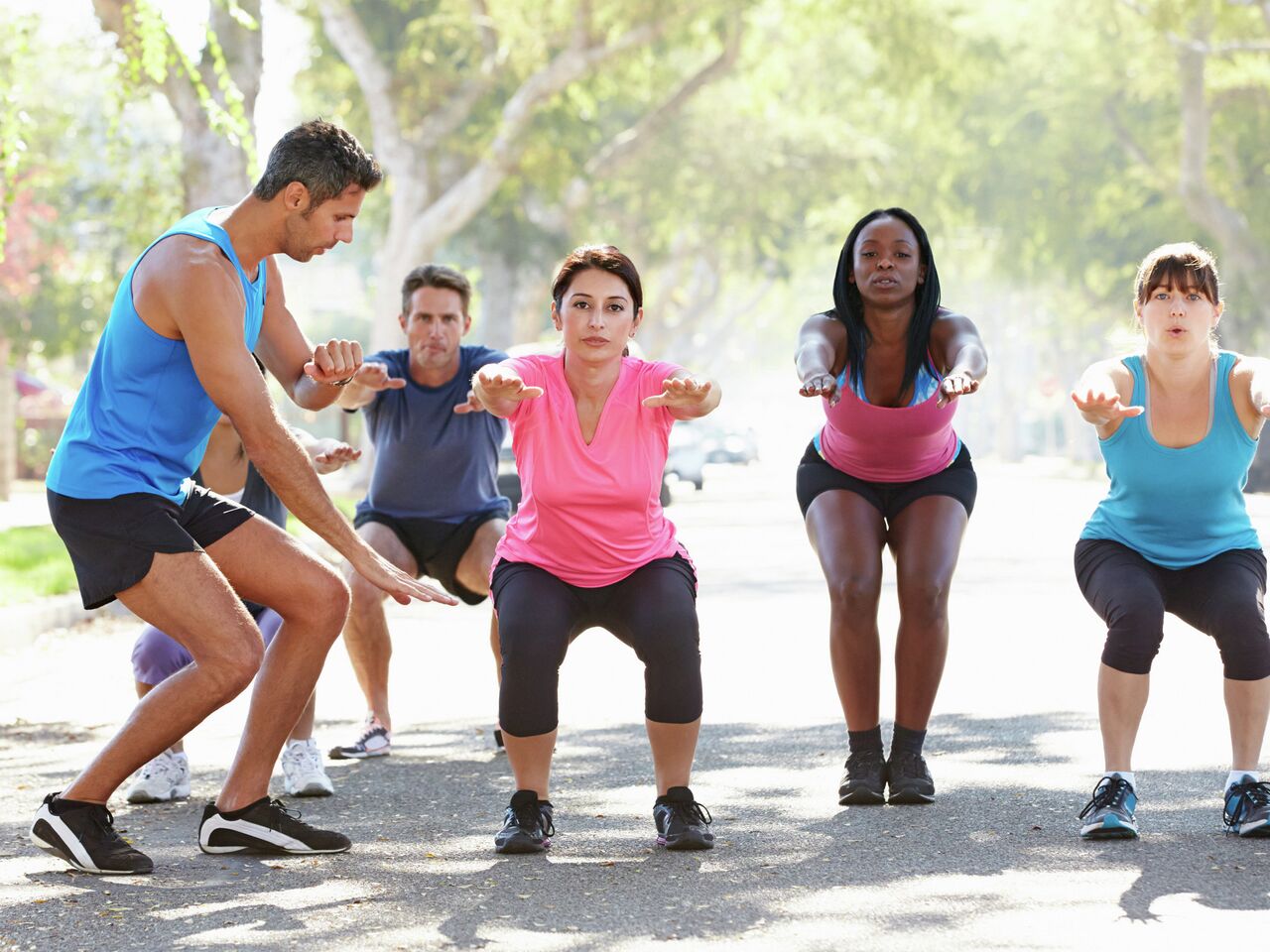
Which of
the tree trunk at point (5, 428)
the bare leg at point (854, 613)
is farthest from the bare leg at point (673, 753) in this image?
the tree trunk at point (5, 428)

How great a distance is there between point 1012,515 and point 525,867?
822 inches

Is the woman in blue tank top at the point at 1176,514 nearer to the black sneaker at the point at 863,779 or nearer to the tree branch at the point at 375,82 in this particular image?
the black sneaker at the point at 863,779

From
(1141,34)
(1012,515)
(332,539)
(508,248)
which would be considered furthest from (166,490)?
(1141,34)

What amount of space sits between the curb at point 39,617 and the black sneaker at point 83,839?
6109 mm

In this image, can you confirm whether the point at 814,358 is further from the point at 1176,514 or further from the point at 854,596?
the point at 1176,514

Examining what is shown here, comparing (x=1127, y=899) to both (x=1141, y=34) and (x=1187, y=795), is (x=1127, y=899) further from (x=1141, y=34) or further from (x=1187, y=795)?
(x=1141, y=34)

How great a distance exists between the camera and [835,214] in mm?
45625

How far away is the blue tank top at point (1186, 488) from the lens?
5965mm

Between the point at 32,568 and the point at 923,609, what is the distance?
32.6ft

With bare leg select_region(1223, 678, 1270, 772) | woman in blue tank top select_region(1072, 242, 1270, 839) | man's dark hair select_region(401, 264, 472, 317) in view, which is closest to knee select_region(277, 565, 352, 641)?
woman in blue tank top select_region(1072, 242, 1270, 839)

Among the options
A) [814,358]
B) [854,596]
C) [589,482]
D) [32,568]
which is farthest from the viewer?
[32,568]

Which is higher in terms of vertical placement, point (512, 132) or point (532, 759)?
point (512, 132)

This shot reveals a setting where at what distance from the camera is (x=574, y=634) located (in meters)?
5.89

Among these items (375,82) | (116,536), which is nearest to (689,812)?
(116,536)
